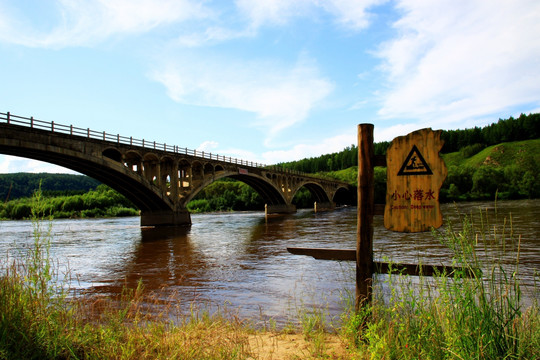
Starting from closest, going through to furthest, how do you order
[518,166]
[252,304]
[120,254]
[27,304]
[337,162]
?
[27,304] → [252,304] → [120,254] → [518,166] → [337,162]

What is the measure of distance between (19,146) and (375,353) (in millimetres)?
29766

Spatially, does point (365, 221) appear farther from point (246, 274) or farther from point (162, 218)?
point (162, 218)

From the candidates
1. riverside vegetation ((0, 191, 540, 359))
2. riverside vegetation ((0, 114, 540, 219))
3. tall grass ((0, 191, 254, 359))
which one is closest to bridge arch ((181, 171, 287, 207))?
riverside vegetation ((0, 114, 540, 219))

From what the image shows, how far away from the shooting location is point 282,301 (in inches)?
327

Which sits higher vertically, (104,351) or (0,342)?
(0,342)

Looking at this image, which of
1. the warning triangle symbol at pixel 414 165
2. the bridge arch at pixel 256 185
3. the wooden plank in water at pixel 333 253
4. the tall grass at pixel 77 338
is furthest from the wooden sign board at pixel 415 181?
the bridge arch at pixel 256 185

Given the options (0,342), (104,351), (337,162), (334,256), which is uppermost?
(337,162)

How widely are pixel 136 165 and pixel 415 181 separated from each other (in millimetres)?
37635

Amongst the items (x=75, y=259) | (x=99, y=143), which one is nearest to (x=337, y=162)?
(x=99, y=143)

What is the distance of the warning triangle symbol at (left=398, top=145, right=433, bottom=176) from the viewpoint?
464cm

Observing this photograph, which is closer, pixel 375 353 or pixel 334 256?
pixel 375 353

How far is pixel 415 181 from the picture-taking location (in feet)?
15.3

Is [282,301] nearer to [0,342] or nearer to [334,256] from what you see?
[334,256]

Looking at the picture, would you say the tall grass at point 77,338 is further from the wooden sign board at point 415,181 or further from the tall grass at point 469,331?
the wooden sign board at point 415,181
